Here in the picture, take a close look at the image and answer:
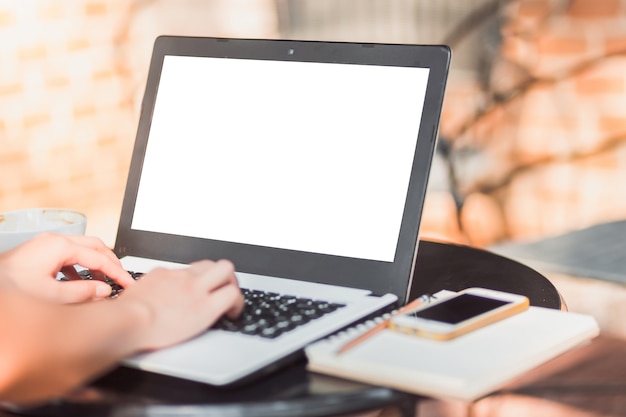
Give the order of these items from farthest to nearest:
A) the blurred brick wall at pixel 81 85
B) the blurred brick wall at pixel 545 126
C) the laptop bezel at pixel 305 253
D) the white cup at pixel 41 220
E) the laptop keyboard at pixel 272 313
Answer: the blurred brick wall at pixel 81 85 < the blurred brick wall at pixel 545 126 < the white cup at pixel 41 220 < the laptop bezel at pixel 305 253 < the laptop keyboard at pixel 272 313

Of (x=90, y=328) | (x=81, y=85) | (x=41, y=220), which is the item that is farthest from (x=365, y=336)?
(x=81, y=85)

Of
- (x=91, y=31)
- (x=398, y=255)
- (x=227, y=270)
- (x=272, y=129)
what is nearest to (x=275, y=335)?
(x=227, y=270)

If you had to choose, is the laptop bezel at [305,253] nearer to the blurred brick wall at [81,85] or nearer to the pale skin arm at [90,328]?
the pale skin arm at [90,328]

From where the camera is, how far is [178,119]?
3.09 feet

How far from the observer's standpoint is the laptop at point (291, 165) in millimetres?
787

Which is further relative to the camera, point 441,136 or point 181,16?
point 181,16

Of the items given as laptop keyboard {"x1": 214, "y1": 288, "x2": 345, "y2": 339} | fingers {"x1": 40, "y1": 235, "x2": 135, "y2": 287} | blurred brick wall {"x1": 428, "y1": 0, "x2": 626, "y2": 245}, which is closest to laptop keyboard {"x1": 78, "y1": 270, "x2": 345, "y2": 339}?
laptop keyboard {"x1": 214, "y1": 288, "x2": 345, "y2": 339}

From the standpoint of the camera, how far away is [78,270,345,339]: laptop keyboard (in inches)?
26.0

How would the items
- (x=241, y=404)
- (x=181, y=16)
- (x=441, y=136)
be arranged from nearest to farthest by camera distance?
1. (x=241, y=404)
2. (x=441, y=136)
3. (x=181, y=16)

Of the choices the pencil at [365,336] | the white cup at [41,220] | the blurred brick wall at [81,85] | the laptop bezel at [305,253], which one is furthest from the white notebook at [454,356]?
the blurred brick wall at [81,85]

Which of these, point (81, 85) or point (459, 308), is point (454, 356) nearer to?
point (459, 308)

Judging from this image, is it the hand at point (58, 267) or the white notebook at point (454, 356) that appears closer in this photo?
the white notebook at point (454, 356)

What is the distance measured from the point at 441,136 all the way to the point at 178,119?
1.22 meters

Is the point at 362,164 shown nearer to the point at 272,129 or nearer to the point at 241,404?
the point at 272,129
